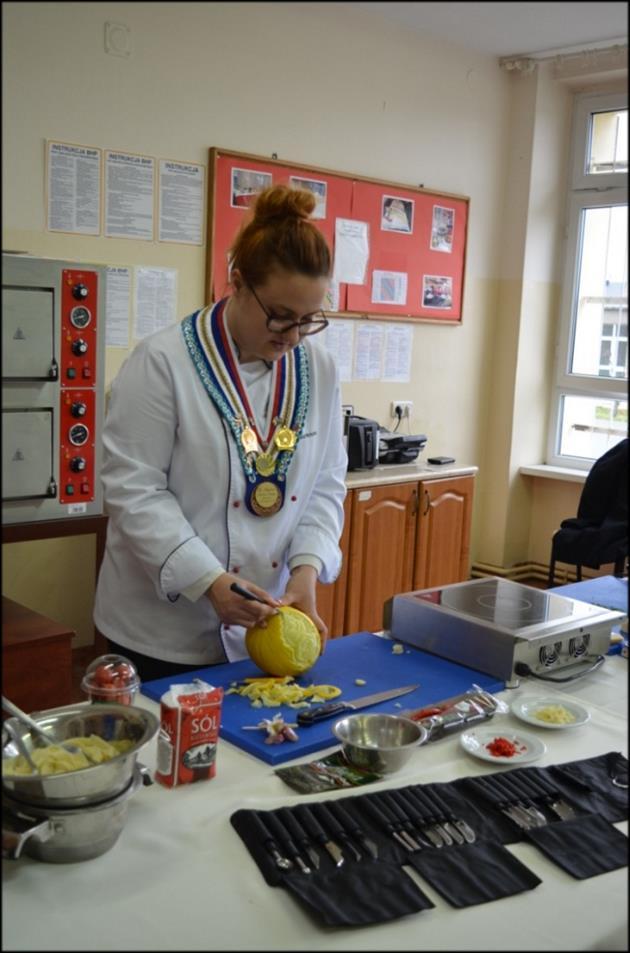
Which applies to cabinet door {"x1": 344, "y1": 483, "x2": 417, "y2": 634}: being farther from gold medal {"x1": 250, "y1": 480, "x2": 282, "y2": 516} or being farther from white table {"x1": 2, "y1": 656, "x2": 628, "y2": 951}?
white table {"x1": 2, "y1": 656, "x2": 628, "y2": 951}

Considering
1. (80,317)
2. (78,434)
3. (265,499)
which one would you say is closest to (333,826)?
(265,499)

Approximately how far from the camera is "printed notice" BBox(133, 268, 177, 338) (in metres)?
3.89

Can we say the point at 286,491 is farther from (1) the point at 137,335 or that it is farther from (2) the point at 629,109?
(1) the point at 137,335

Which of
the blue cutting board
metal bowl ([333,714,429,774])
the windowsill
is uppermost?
metal bowl ([333,714,429,774])

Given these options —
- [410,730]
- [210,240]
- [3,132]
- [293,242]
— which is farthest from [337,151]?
[3,132]

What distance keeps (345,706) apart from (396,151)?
3766 millimetres

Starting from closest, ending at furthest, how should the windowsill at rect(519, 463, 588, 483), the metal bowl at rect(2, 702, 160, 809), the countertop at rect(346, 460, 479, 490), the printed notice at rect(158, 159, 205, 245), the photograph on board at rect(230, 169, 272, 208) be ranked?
the metal bowl at rect(2, 702, 160, 809), the printed notice at rect(158, 159, 205, 245), the countertop at rect(346, 460, 479, 490), the photograph on board at rect(230, 169, 272, 208), the windowsill at rect(519, 463, 588, 483)

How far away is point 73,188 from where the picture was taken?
3.61 meters

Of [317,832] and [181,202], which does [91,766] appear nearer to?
[317,832]

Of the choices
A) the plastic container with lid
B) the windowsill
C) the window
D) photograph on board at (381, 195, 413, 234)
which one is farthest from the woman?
the windowsill

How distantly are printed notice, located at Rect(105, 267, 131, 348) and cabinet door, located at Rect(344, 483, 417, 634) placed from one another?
1156 mm

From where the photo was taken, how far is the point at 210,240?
4074 millimetres

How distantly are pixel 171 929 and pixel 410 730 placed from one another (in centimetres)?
61

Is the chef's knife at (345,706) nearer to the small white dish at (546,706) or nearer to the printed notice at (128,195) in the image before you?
the small white dish at (546,706)
